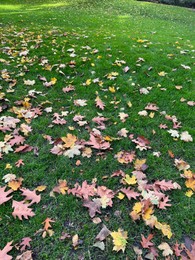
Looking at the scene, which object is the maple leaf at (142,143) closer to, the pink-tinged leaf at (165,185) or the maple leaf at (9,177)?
the pink-tinged leaf at (165,185)

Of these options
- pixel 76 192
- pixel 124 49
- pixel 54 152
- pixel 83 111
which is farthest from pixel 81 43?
pixel 76 192

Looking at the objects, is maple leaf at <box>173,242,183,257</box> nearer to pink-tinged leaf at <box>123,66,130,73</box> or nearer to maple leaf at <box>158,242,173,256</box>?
maple leaf at <box>158,242,173,256</box>

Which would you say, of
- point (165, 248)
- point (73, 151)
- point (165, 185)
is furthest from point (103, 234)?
point (73, 151)

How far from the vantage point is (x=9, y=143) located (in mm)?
3268

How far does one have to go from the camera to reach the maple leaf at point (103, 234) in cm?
224

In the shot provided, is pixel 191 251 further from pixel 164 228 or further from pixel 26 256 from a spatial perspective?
pixel 26 256

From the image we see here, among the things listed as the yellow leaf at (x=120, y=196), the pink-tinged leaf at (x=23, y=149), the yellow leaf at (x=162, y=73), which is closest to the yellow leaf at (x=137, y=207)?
the yellow leaf at (x=120, y=196)

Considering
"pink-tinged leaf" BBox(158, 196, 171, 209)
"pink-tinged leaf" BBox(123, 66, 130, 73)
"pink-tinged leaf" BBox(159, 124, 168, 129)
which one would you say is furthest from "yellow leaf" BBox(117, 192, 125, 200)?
"pink-tinged leaf" BBox(123, 66, 130, 73)

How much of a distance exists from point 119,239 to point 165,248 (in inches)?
16.5

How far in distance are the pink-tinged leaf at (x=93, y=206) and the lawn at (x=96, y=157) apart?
10 mm

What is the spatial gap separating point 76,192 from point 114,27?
1059 cm

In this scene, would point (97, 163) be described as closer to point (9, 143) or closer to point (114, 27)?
point (9, 143)

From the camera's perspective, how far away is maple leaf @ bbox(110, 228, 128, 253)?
7.13ft

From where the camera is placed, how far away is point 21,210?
2.43 meters
